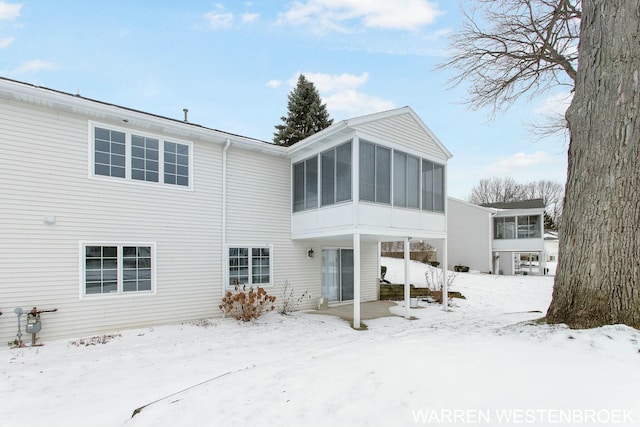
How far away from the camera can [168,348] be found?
632 centimetres

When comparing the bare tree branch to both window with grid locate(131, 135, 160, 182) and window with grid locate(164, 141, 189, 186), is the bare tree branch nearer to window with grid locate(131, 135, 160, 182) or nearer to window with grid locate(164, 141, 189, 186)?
window with grid locate(164, 141, 189, 186)

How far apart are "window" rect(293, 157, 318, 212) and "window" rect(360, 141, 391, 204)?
164 cm

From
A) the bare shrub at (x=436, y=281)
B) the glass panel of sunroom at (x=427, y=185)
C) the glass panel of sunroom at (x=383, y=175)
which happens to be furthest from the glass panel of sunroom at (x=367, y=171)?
the bare shrub at (x=436, y=281)

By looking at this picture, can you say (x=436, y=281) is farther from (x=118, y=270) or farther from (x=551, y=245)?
(x=551, y=245)

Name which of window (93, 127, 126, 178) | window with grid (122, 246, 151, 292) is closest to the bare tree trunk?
window with grid (122, 246, 151, 292)

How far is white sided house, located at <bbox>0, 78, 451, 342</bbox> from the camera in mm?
6688

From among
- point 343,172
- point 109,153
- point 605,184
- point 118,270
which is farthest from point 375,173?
point 118,270

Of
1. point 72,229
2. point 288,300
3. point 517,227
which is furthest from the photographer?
point 517,227

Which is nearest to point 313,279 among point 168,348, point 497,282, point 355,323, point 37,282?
point 355,323

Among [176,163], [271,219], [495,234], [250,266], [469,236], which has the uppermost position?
[176,163]

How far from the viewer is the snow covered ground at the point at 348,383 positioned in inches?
105

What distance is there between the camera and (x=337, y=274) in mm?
11703

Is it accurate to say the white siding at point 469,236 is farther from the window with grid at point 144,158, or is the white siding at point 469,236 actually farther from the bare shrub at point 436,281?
the window with grid at point 144,158

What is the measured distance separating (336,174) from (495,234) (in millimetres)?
18321
